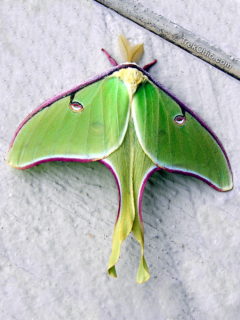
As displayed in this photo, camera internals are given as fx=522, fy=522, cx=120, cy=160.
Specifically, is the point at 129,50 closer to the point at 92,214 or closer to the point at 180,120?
the point at 180,120

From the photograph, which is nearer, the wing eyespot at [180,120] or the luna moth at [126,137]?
the luna moth at [126,137]

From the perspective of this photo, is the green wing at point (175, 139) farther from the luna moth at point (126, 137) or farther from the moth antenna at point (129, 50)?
the moth antenna at point (129, 50)

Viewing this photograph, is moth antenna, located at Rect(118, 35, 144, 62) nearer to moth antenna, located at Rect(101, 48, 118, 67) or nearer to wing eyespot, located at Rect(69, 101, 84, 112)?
moth antenna, located at Rect(101, 48, 118, 67)

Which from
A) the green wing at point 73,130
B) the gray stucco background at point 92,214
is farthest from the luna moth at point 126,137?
the gray stucco background at point 92,214

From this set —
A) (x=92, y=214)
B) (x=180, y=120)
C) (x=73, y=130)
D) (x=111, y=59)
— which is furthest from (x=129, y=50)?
(x=92, y=214)

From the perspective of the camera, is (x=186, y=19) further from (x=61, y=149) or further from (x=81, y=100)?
(x=61, y=149)

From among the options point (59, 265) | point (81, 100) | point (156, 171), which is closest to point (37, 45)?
point (81, 100)
